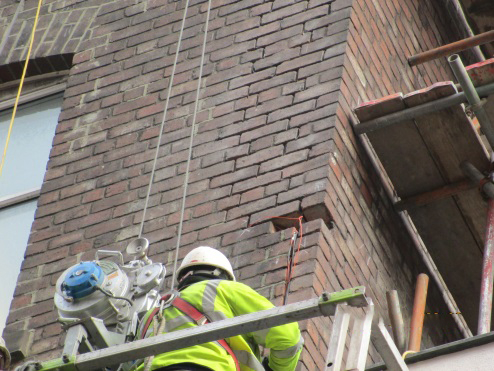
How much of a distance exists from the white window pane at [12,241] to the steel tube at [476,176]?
2.91 m

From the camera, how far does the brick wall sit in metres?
7.71

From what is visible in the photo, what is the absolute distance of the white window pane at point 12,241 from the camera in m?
8.77

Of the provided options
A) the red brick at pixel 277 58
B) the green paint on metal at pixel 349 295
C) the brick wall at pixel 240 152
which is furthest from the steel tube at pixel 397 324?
the green paint on metal at pixel 349 295

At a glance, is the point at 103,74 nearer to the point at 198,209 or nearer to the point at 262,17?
the point at 262,17

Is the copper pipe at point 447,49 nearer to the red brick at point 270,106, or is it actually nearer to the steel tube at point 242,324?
the red brick at point 270,106

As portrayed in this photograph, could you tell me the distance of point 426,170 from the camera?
8.59 metres

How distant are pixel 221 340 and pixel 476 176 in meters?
2.94

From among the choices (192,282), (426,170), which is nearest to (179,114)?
(426,170)

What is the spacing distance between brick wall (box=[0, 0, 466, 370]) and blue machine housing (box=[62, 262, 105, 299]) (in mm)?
1151

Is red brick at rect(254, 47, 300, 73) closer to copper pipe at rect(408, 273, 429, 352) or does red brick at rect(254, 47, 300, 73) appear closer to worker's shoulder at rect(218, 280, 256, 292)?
copper pipe at rect(408, 273, 429, 352)

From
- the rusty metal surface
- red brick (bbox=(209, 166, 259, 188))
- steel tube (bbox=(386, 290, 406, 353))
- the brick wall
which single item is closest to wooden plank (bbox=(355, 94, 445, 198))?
the rusty metal surface

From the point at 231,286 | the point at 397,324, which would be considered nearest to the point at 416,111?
the point at 397,324

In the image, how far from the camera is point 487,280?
7.85 meters

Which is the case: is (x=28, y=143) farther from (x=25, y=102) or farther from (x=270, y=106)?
(x=270, y=106)
